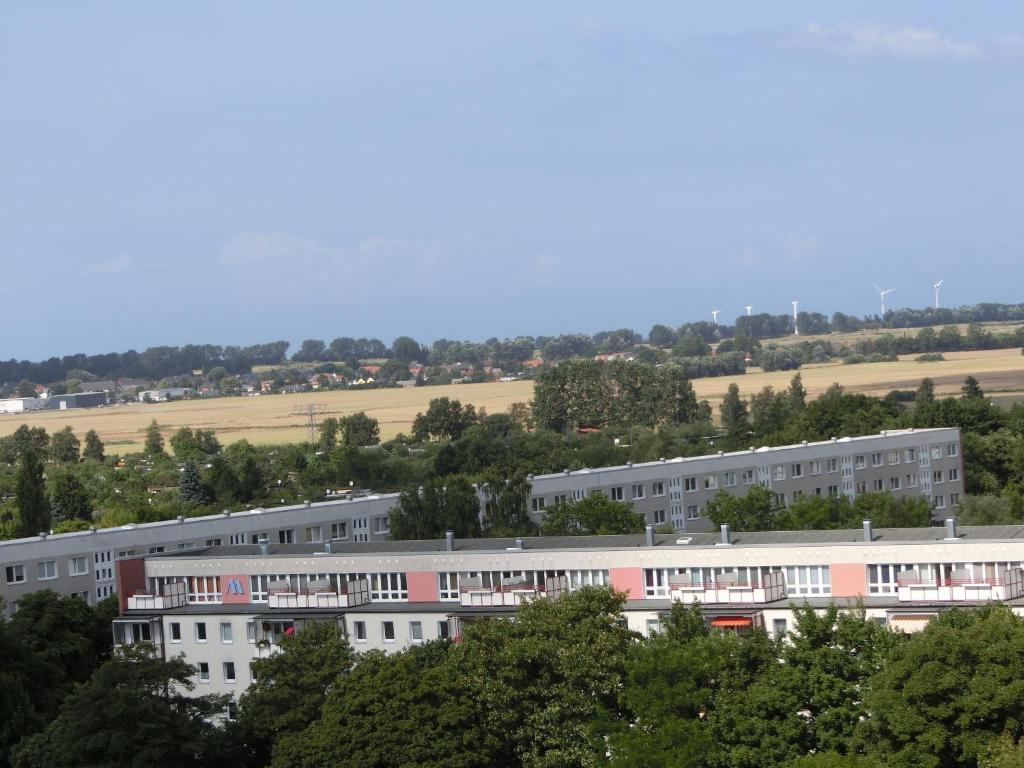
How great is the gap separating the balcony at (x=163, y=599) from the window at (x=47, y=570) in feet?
65.7

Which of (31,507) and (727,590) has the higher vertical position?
(31,507)

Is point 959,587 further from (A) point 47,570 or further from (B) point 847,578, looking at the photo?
(A) point 47,570

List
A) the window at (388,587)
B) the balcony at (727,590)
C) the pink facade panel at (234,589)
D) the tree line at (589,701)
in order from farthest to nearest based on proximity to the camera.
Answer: the pink facade panel at (234,589), the window at (388,587), the balcony at (727,590), the tree line at (589,701)

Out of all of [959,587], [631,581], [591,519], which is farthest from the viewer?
[591,519]

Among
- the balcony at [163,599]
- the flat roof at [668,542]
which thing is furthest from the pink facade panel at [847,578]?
the balcony at [163,599]

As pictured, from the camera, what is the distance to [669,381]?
178375 millimetres

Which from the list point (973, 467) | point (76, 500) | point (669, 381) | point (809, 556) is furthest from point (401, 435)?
point (809, 556)

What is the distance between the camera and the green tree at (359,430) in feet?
567

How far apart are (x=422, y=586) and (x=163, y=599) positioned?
909cm

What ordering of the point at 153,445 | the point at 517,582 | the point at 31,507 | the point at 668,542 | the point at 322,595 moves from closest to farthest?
the point at 517,582, the point at 322,595, the point at 668,542, the point at 31,507, the point at 153,445

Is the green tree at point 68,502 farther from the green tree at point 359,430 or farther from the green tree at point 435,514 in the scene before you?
the green tree at point 359,430

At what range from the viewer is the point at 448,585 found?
51750 mm

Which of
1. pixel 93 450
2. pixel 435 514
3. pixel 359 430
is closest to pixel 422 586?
pixel 435 514

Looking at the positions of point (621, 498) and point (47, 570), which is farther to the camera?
point (621, 498)
